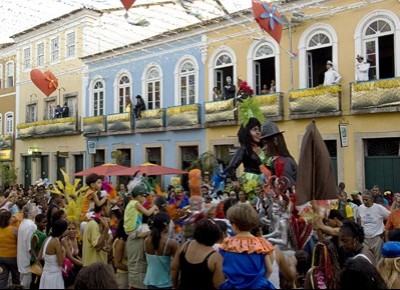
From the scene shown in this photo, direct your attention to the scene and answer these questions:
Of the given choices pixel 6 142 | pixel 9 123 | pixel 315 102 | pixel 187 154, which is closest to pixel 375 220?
pixel 315 102

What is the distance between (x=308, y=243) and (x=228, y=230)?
0.85m

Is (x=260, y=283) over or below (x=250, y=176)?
below

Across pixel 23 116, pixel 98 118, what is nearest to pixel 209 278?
pixel 98 118

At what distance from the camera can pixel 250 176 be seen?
6.74 meters

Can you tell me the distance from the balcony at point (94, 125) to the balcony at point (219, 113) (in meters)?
6.34

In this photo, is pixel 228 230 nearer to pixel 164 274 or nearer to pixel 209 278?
pixel 164 274

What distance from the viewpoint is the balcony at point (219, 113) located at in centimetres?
1723

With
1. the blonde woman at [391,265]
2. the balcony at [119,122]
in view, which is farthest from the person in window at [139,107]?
the blonde woman at [391,265]

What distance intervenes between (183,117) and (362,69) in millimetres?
7336

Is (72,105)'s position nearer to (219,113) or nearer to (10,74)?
(10,74)

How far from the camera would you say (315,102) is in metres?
14.9

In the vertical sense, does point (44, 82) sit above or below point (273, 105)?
above

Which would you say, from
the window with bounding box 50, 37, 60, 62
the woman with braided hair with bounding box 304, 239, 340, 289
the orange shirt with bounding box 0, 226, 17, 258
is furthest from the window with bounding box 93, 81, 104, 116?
the woman with braided hair with bounding box 304, 239, 340, 289

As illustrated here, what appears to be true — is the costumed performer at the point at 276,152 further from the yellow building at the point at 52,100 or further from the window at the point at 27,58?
the window at the point at 27,58
